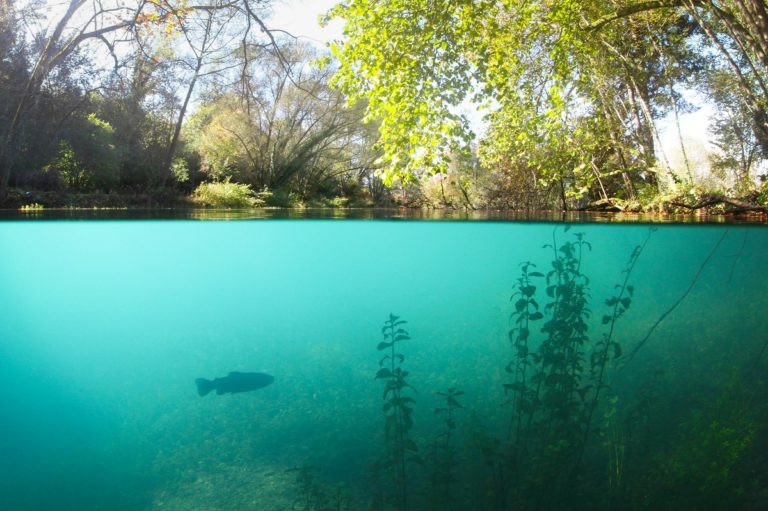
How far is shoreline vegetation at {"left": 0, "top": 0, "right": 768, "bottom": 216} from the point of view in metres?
8.45

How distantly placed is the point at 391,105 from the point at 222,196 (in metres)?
12.9

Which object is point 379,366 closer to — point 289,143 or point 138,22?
point 138,22

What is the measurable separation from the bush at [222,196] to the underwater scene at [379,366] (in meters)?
3.66

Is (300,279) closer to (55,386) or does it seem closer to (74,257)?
(74,257)

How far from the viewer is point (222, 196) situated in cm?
1958

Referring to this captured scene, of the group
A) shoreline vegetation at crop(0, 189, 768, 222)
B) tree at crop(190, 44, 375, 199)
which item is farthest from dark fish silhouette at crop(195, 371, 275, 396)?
tree at crop(190, 44, 375, 199)

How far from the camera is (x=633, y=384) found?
37.7 ft

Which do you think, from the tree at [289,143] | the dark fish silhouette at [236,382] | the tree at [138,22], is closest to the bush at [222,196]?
the tree at [289,143]

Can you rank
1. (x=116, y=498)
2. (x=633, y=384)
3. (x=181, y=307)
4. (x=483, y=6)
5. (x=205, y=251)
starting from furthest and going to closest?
(x=181, y=307), (x=205, y=251), (x=633, y=384), (x=483, y=6), (x=116, y=498)

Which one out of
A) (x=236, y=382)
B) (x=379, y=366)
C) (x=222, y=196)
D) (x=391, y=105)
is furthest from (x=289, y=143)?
(x=236, y=382)

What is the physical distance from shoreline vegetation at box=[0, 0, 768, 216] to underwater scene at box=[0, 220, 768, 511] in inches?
94.2

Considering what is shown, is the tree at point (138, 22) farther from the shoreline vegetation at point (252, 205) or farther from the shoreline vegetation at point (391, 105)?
the shoreline vegetation at point (252, 205)

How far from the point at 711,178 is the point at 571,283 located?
14262mm

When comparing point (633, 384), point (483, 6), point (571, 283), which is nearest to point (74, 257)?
point (483, 6)
